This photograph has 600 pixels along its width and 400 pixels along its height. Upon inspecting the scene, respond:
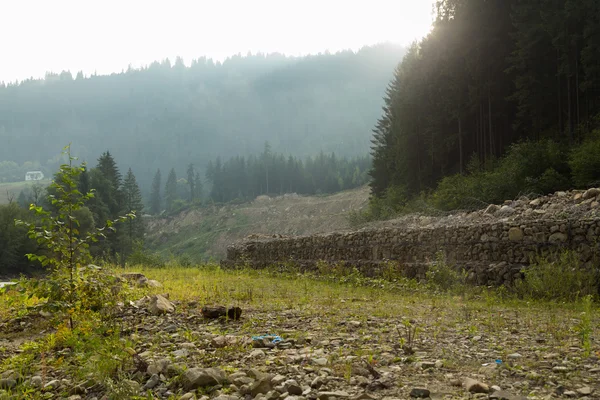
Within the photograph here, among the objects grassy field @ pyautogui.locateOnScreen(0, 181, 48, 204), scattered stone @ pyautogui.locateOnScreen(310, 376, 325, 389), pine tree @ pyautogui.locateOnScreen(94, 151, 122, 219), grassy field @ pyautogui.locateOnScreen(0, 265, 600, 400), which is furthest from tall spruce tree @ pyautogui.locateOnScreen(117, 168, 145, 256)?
grassy field @ pyautogui.locateOnScreen(0, 181, 48, 204)

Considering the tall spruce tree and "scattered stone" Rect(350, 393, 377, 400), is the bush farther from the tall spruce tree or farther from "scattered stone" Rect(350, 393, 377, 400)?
the tall spruce tree

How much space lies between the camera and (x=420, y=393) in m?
3.26

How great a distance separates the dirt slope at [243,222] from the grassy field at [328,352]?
47159 millimetres

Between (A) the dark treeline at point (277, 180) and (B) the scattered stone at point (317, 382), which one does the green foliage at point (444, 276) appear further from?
(A) the dark treeline at point (277, 180)

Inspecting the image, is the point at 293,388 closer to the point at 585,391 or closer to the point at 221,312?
the point at 585,391

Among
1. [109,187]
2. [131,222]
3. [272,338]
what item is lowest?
[272,338]

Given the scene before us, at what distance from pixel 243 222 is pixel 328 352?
7508cm

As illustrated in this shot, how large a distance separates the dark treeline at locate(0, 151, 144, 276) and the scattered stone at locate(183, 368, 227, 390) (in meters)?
28.0

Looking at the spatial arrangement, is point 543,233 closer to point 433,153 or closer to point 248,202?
point 433,153

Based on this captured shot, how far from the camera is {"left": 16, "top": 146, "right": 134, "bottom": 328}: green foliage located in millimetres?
5816

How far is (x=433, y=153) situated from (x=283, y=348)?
1225 inches

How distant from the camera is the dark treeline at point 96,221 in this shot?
120ft

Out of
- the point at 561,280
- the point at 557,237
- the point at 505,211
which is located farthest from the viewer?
the point at 505,211

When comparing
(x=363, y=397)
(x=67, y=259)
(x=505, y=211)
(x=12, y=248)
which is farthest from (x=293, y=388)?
(x=12, y=248)
